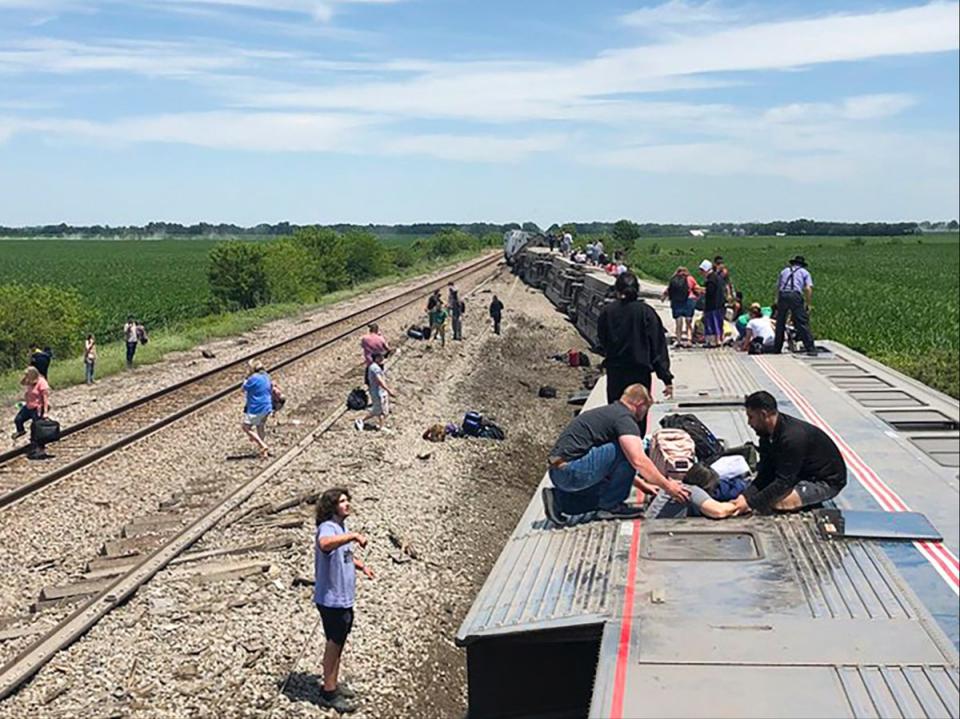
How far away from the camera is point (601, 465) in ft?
23.4

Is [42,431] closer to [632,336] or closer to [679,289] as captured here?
[632,336]

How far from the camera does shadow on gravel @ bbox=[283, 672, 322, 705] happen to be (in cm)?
764

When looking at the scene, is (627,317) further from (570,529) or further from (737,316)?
(737,316)

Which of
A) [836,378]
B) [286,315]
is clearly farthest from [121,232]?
[836,378]

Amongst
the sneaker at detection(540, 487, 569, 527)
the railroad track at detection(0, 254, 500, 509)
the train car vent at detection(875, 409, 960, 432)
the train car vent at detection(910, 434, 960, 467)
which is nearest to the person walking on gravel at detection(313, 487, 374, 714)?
the sneaker at detection(540, 487, 569, 527)

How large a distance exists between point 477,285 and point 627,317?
40.0m

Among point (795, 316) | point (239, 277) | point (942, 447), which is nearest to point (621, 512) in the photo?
point (942, 447)

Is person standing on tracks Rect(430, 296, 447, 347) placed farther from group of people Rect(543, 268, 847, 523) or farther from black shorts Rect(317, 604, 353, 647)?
black shorts Rect(317, 604, 353, 647)

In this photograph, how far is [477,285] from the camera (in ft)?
161

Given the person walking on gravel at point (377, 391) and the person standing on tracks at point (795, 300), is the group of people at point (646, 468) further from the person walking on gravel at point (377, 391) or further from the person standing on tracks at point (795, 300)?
the person walking on gravel at point (377, 391)

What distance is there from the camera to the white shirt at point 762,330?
15.2 m

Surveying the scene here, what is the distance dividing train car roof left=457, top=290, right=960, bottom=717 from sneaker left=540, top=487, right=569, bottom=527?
105 millimetres

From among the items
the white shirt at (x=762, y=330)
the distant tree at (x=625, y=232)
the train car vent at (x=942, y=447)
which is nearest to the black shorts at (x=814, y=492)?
the train car vent at (x=942, y=447)

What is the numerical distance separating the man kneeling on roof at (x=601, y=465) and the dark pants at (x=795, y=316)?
7588 millimetres
